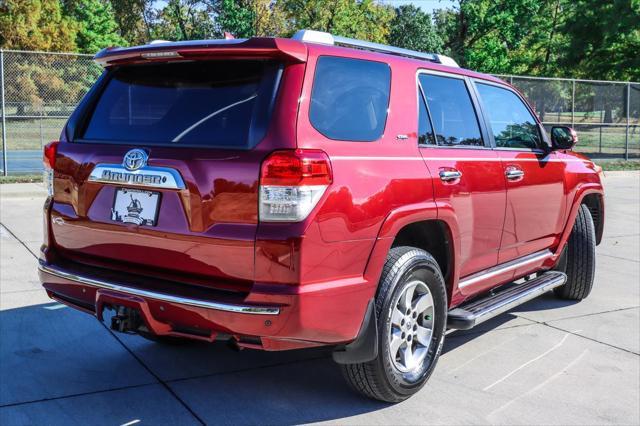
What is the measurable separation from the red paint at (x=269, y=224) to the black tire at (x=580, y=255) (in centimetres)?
248

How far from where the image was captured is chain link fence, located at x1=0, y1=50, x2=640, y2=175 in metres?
14.6

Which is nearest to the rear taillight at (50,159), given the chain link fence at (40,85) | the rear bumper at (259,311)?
the rear bumper at (259,311)

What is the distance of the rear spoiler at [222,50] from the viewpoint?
3.33 metres

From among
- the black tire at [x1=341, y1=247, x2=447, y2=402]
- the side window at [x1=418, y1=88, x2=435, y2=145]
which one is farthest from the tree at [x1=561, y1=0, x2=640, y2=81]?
the black tire at [x1=341, y1=247, x2=447, y2=402]

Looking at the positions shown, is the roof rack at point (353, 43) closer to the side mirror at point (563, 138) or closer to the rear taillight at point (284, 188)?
the rear taillight at point (284, 188)

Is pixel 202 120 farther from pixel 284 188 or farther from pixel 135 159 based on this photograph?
pixel 284 188

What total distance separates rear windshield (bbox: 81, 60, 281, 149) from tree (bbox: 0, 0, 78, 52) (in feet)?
125

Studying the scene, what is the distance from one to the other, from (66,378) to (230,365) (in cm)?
100

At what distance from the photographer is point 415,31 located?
144ft

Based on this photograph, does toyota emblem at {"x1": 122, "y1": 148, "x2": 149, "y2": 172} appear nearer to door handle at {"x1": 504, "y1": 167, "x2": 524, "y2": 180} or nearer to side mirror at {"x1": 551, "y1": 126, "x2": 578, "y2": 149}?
door handle at {"x1": 504, "y1": 167, "x2": 524, "y2": 180}

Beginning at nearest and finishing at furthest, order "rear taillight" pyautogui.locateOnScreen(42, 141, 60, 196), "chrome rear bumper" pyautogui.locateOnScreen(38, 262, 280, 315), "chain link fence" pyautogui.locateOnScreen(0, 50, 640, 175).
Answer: "chrome rear bumper" pyautogui.locateOnScreen(38, 262, 280, 315)
"rear taillight" pyautogui.locateOnScreen(42, 141, 60, 196)
"chain link fence" pyautogui.locateOnScreen(0, 50, 640, 175)

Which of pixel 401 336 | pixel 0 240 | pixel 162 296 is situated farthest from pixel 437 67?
pixel 0 240

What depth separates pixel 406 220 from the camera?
3.77 metres

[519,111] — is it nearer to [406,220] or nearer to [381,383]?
[406,220]
